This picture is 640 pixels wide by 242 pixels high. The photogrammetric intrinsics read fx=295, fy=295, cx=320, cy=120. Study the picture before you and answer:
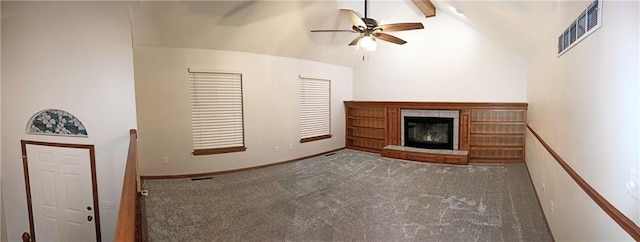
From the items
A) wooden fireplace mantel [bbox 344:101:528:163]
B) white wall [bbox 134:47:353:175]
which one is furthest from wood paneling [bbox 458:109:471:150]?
white wall [bbox 134:47:353:175]

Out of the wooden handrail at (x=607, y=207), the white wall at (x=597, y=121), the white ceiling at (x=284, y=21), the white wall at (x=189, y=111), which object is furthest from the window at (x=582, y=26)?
the white wall at (x=189, y=111)

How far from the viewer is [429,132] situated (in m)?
6.14

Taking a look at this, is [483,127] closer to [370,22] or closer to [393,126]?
[393,126]

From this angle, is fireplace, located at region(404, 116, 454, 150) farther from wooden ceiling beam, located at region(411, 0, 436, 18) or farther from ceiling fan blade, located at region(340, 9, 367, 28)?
ceiling fan blade, located at region(340, 9, 367, 28)

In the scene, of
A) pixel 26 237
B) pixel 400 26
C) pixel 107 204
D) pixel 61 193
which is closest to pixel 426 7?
pixel 400 26

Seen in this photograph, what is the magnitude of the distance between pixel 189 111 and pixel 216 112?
41cm

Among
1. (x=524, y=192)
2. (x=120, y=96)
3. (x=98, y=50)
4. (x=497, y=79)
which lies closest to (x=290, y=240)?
(x=524, y=192)

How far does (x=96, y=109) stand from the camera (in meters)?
4.31

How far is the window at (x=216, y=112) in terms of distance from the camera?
4.55 metres

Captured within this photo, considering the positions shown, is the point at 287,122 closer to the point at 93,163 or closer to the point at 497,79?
the point at 93,163

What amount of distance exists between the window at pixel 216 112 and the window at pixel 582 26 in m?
4.15

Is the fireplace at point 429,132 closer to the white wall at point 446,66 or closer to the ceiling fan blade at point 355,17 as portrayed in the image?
the white wall at point 446,66

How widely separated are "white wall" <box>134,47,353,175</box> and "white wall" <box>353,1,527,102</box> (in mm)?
1501

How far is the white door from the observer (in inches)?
178
